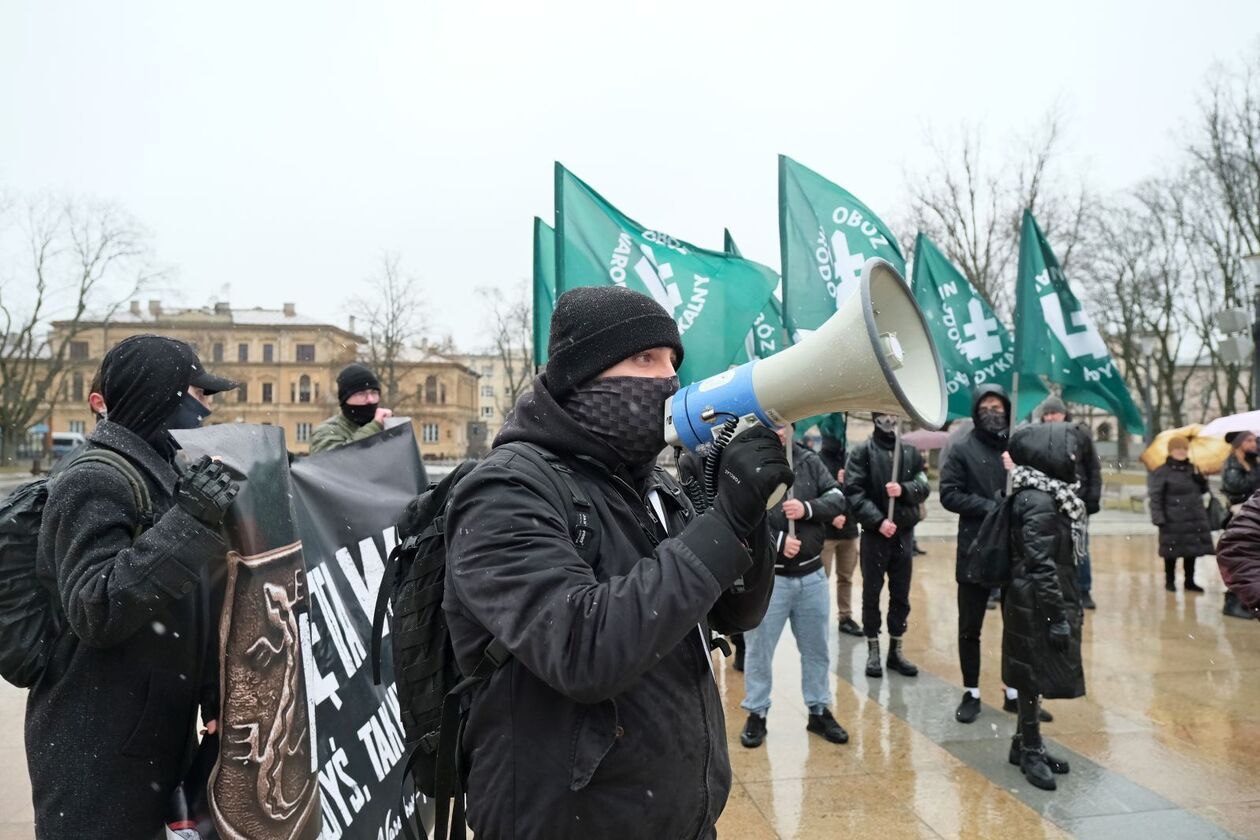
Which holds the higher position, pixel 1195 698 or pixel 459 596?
pixel 459 596

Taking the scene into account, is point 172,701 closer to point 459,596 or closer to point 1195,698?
point 459,596

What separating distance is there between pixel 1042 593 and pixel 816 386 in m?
3.20

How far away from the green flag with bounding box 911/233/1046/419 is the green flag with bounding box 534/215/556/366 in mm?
3410

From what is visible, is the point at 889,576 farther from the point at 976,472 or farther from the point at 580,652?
the point at 580,652

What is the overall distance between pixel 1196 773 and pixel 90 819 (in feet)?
15.6

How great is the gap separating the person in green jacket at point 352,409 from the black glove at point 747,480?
4486 mm

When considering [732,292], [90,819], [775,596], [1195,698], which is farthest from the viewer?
[732,292]

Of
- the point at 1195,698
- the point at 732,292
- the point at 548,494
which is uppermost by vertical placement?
the point at 732,292

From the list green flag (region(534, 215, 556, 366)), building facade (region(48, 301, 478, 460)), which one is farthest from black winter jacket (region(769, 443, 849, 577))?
building facade (region(48, 301, 478, 460))

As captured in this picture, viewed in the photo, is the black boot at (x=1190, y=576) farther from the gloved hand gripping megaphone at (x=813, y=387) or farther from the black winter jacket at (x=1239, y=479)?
the gloved hand gripping megaphone at (x=813, y=387)

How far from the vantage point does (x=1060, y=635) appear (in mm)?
4211

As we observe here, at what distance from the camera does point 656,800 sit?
1.61 m

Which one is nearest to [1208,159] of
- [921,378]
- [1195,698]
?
[1195,698]

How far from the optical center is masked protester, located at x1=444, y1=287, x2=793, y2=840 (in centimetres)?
147
